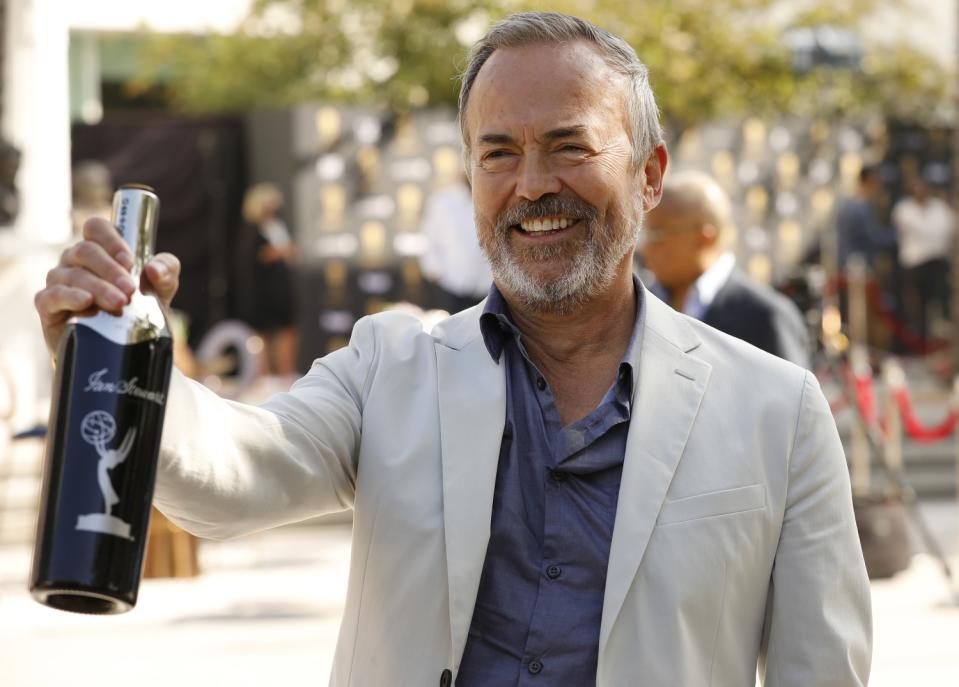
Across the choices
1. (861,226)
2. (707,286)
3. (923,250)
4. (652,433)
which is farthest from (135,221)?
(923,250)

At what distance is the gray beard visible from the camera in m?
2.46

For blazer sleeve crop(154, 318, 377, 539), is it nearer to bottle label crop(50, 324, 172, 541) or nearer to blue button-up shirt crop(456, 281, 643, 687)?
bottle label crop(50, 324, 172, 541)

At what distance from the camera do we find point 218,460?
208 centimetres

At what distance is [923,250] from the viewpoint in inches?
655

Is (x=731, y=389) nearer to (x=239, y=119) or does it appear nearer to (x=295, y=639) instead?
(x=295, y=639)

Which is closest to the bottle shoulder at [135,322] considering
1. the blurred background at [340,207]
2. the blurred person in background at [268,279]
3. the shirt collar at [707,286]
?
the blurred background at [340,207]

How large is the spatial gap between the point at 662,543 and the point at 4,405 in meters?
9.37

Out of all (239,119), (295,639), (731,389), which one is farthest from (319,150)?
(731,389)

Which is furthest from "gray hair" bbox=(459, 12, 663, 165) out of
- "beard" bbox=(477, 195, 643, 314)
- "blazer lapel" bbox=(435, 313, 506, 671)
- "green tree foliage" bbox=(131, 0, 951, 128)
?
"green tree foliage" bbox=(131, 0, 951, 128)

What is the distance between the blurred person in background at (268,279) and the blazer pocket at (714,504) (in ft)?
41.4

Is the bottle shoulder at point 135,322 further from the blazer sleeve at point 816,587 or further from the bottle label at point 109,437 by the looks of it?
the blazer sleeve at point 816,587

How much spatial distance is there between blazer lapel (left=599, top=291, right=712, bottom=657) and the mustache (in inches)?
9.2

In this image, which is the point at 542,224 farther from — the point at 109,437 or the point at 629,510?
the point at 109,437

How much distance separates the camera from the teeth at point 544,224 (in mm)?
2434
